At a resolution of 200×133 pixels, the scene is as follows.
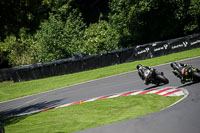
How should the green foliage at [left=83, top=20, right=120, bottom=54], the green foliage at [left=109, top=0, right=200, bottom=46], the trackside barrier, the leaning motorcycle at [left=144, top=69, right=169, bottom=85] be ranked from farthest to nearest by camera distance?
the green foliage at [left=83, top=20, right=120, bottom=54] < the green foliage at [left=109, top=0, right=200, bottom=46] < the trackside barrier < the leaning motorcycle at [left=144, top=69, right=169, bottom=85]

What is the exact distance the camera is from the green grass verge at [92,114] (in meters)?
Result: 10.2

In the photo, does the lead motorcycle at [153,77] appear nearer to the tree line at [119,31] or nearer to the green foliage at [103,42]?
the tree line at [119,31]

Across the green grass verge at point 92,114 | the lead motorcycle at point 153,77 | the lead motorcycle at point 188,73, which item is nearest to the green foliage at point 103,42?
the lead motorcycle at point 153,77

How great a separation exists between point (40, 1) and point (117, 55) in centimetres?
1765

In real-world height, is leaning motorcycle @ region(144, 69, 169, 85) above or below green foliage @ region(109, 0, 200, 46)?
below

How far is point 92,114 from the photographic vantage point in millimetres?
11617

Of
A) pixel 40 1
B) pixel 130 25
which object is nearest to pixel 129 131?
pixel 40 1

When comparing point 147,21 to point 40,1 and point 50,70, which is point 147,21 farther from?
point 40,1

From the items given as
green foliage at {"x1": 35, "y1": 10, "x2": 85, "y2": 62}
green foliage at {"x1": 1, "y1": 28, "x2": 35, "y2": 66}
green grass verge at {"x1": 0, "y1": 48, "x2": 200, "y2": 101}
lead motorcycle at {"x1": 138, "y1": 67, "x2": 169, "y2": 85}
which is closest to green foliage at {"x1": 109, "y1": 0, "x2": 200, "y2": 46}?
green foliage at {"x1": 35, "y1": 10, "x2": 85, "y2": 62}

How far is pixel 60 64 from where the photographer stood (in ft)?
100

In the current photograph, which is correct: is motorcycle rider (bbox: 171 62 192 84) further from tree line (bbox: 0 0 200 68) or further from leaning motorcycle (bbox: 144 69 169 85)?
tree line (bbox: 0 0 200 68)

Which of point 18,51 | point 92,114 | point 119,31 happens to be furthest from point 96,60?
point 92,114

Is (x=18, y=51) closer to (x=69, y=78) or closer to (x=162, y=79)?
(x=69, y=78)

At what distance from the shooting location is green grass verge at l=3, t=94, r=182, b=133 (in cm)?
1024
